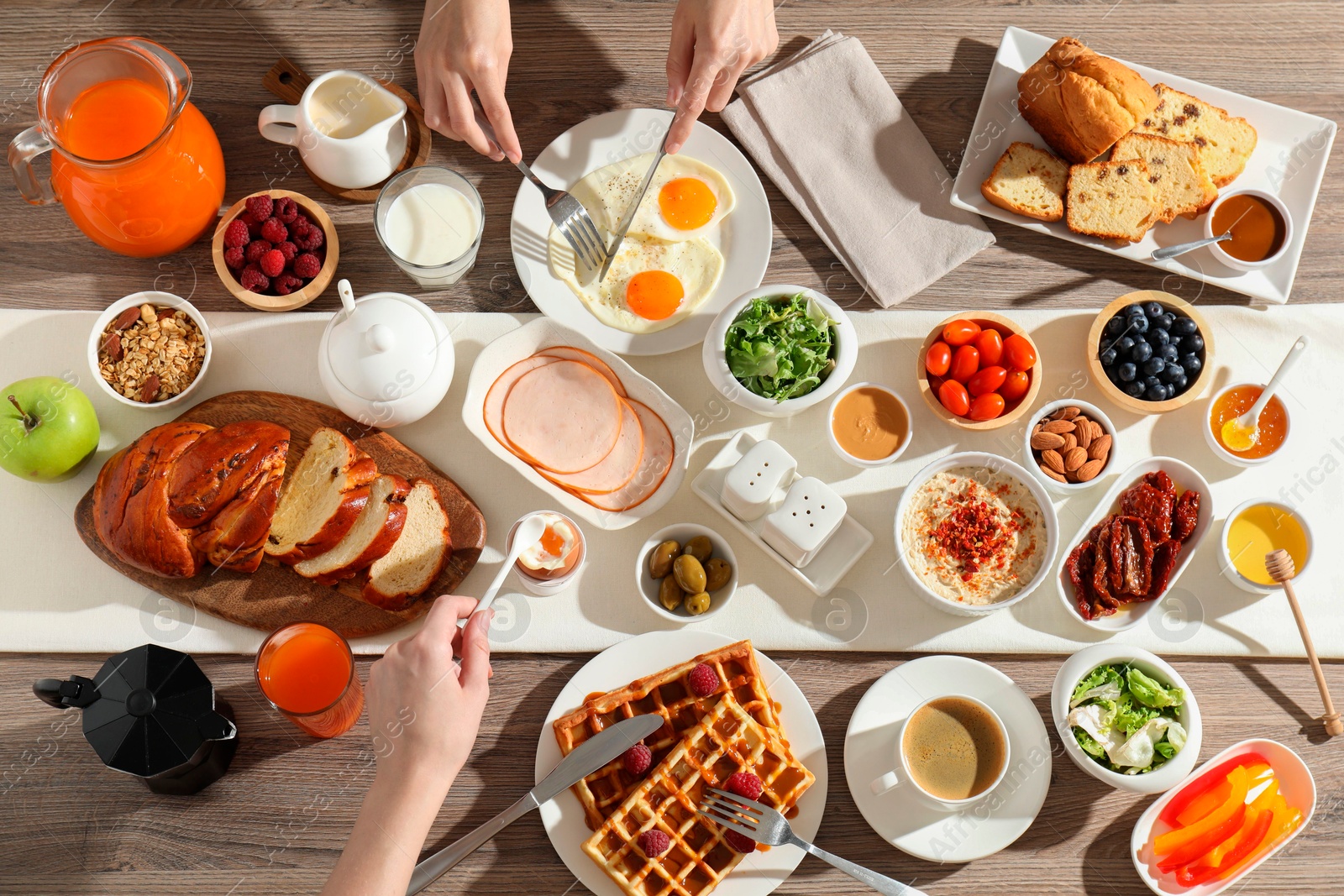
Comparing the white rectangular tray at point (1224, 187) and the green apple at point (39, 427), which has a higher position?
the white rectangular tray at point (1224, 187)

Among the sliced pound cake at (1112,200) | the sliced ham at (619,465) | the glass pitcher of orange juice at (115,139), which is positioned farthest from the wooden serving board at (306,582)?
the sliced pound cake at (1112,200)

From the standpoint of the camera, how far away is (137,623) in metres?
2.27

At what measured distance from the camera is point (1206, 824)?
2.16 meters

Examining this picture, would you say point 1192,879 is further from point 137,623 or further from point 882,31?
point 137,623

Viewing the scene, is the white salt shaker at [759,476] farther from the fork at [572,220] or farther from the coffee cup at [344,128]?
the coffee cup at [344,128]

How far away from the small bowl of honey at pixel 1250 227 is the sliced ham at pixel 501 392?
6.03ft

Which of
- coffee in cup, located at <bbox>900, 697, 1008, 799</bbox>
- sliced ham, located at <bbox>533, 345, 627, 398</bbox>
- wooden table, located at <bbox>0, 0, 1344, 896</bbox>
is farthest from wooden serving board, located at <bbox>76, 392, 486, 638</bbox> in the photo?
coffee in cup, located at <bbox>900, 697, 1008, 799</bbox>

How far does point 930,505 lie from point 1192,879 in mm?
1054

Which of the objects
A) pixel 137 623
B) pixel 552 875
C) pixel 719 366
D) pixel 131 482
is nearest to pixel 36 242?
pixel 131 482

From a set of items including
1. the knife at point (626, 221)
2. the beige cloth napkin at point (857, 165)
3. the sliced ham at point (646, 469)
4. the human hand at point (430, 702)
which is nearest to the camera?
the human hand at point (430, 702)

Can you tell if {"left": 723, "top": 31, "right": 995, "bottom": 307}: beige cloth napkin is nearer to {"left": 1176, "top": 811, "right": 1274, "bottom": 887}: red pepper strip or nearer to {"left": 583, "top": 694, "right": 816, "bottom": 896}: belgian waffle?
{"left": 583, "top": 694, "right": 816, "bottom": 896}: belgian waffle

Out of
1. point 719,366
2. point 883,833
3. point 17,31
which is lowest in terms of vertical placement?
point 883,833

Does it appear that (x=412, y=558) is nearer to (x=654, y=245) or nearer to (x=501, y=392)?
(x=501, y=392)

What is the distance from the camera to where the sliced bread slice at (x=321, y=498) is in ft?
7.20
